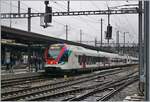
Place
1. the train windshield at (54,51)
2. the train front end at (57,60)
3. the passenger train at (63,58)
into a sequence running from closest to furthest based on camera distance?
the train front end at (57,60)
the passenger train at (63,58)
the train windshield at (54,51)

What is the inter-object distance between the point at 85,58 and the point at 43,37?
596 cm

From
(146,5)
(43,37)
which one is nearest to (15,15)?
(43,37)

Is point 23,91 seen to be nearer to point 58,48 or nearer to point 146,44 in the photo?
point 146,44

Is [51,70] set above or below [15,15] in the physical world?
below

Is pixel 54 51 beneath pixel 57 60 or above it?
above

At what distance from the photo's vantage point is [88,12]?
3134cm

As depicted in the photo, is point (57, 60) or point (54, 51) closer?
point (57, 60)

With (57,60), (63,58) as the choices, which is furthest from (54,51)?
(63,58)

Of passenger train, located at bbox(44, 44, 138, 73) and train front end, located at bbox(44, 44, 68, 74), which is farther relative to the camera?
passenger train, located at bbox(44, 44, 138, 73)

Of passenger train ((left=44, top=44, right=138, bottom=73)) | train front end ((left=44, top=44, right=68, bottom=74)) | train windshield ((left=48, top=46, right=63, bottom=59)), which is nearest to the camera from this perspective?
train front end ((left=44, top=44, right=68, bottom=74))

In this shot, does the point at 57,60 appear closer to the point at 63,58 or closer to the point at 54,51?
the point at 63,58

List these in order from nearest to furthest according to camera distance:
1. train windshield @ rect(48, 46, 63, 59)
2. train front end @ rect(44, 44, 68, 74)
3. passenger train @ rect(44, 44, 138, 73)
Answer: train front end @ rect(44, 44, 68, 74) → passenger train @ rect(44, 44, 138, 73) → train windshield @ rect(48, 46, 63, 59)

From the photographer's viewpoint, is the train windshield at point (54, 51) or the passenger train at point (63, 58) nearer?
the passenger train at point (63, 58)

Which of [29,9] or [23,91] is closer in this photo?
[23,91]
